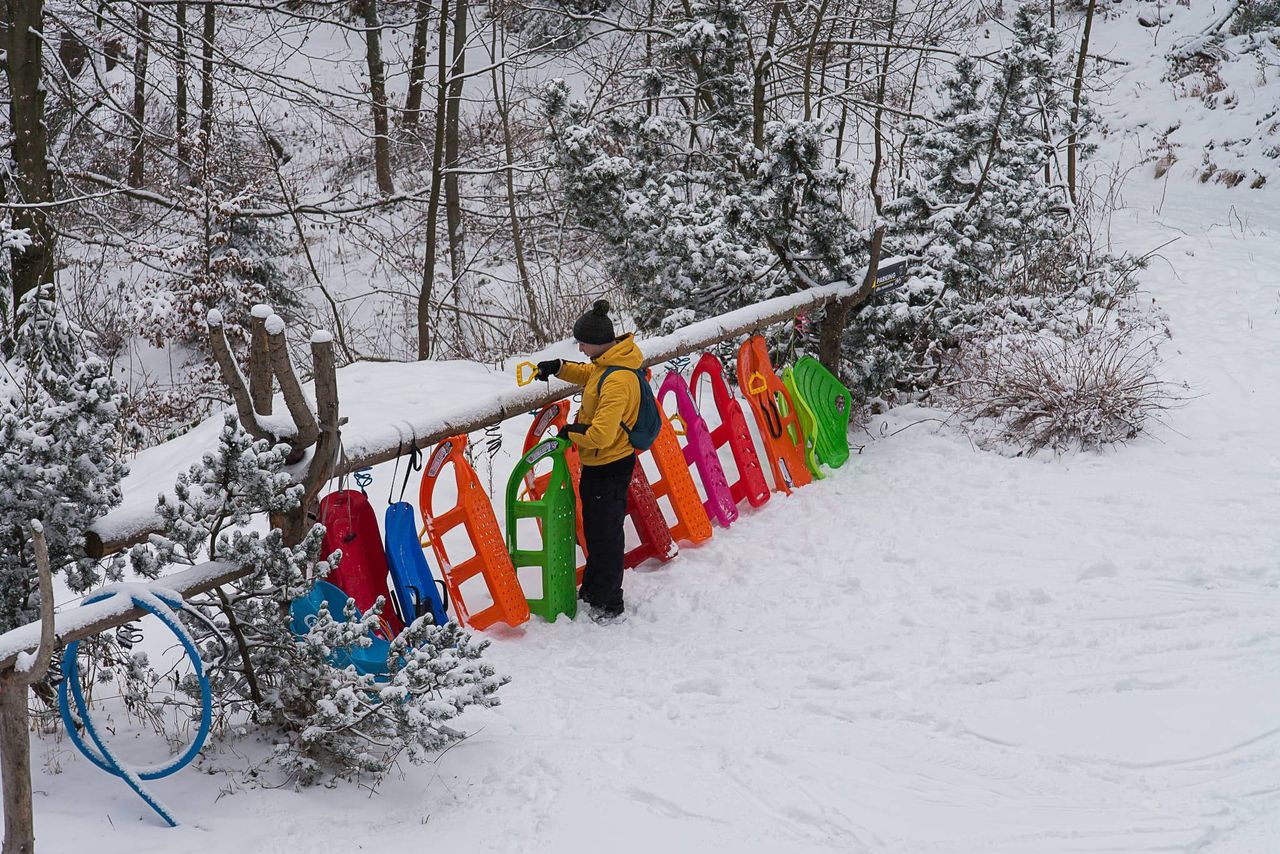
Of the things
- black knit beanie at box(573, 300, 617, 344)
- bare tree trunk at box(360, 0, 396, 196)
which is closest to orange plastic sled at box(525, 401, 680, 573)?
black knit beanie at box(573, 300, 617, 344)

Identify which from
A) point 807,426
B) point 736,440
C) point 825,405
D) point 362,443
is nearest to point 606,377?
point 362,443

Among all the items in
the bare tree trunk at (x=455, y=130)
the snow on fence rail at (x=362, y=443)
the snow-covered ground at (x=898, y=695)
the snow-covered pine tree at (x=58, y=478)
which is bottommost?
the snow-covered ground at (x=898, y=695)

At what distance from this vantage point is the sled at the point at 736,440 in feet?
19.3

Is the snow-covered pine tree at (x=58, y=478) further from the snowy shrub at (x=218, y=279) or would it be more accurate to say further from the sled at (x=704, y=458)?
the snowy shrub at (x=218, y=279)

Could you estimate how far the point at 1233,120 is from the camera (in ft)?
48.7

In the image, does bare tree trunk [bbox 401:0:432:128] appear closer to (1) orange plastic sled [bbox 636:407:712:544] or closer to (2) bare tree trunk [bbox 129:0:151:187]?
(2) bare tree trunk [bbox 129:0:151:187]

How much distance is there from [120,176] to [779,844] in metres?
13.2

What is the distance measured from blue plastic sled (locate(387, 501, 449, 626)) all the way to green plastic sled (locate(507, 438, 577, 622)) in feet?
1.69

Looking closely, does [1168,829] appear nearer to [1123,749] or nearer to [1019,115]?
[1123,749]

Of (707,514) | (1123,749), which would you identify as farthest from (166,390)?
(1123,749)

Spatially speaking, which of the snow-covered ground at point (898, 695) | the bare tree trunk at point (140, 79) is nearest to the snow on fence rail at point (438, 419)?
the snow-covered ground at point (898, 695)

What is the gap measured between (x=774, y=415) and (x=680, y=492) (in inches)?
38.3

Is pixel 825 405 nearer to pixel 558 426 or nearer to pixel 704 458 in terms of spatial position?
pixel 704 458

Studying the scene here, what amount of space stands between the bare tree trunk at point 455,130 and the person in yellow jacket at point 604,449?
Answer: 19.7 ft
